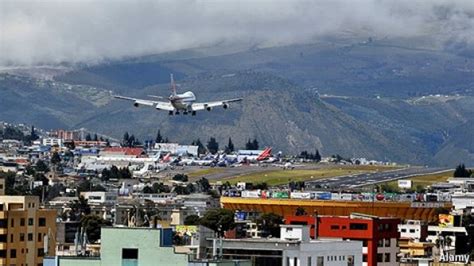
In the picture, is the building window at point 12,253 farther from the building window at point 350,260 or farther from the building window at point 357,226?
the building window at point 357,226

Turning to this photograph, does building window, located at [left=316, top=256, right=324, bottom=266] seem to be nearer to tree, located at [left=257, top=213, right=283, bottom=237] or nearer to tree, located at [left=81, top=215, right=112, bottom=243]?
tree, located at [left=81, top=215, right=112, bottom=243]

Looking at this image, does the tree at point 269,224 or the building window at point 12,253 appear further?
the tree at point 269,224

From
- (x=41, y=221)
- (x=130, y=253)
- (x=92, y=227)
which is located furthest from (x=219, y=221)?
(x=130, y=253)

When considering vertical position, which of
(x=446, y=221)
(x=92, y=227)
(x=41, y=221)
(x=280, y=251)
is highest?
(x=446, y=221)

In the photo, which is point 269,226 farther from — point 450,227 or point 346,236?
point 346,236

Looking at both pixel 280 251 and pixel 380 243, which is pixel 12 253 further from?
pixel 280 251

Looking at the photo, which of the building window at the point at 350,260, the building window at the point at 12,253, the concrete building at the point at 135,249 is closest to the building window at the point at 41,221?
the building window at the point at 12,253
